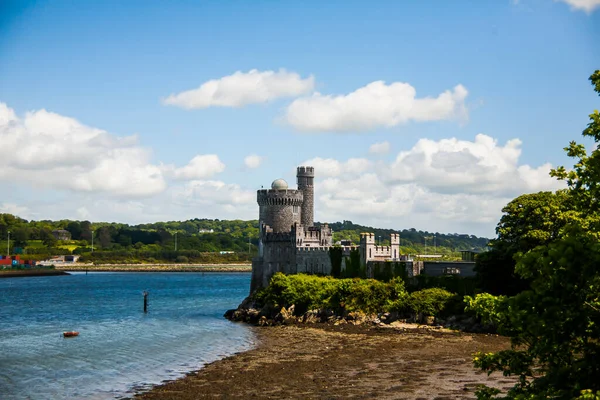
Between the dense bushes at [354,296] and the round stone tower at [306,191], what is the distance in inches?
563

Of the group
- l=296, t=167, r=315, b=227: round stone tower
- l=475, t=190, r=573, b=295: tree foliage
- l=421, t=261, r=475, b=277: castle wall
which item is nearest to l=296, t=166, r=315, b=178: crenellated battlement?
l=296, t=167, r=315, b=227: round stone tower

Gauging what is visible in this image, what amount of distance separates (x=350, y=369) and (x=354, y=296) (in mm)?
23055

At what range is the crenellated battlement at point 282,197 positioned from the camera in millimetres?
85188

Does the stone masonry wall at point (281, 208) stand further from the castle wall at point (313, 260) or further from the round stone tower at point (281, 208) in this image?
the castle wall at point (313, 260)

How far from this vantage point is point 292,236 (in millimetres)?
81375

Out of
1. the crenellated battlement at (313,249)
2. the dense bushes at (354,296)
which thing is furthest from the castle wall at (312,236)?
the dense bushes at (354,296)

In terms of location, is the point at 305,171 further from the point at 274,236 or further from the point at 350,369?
→ the point at 350,369

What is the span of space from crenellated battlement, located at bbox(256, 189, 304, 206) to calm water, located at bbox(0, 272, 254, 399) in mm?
14055

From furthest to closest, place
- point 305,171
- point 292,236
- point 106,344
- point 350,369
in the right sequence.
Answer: point 305,171 → point 292,236 → point 106,344 → point 350,369

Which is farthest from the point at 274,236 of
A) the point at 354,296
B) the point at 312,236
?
the point at 354,296

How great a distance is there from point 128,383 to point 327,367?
38.2 feet

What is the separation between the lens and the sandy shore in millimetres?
37438

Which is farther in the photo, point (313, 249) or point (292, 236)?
point (292, 236)

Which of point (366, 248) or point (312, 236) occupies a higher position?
point (312, 236)
